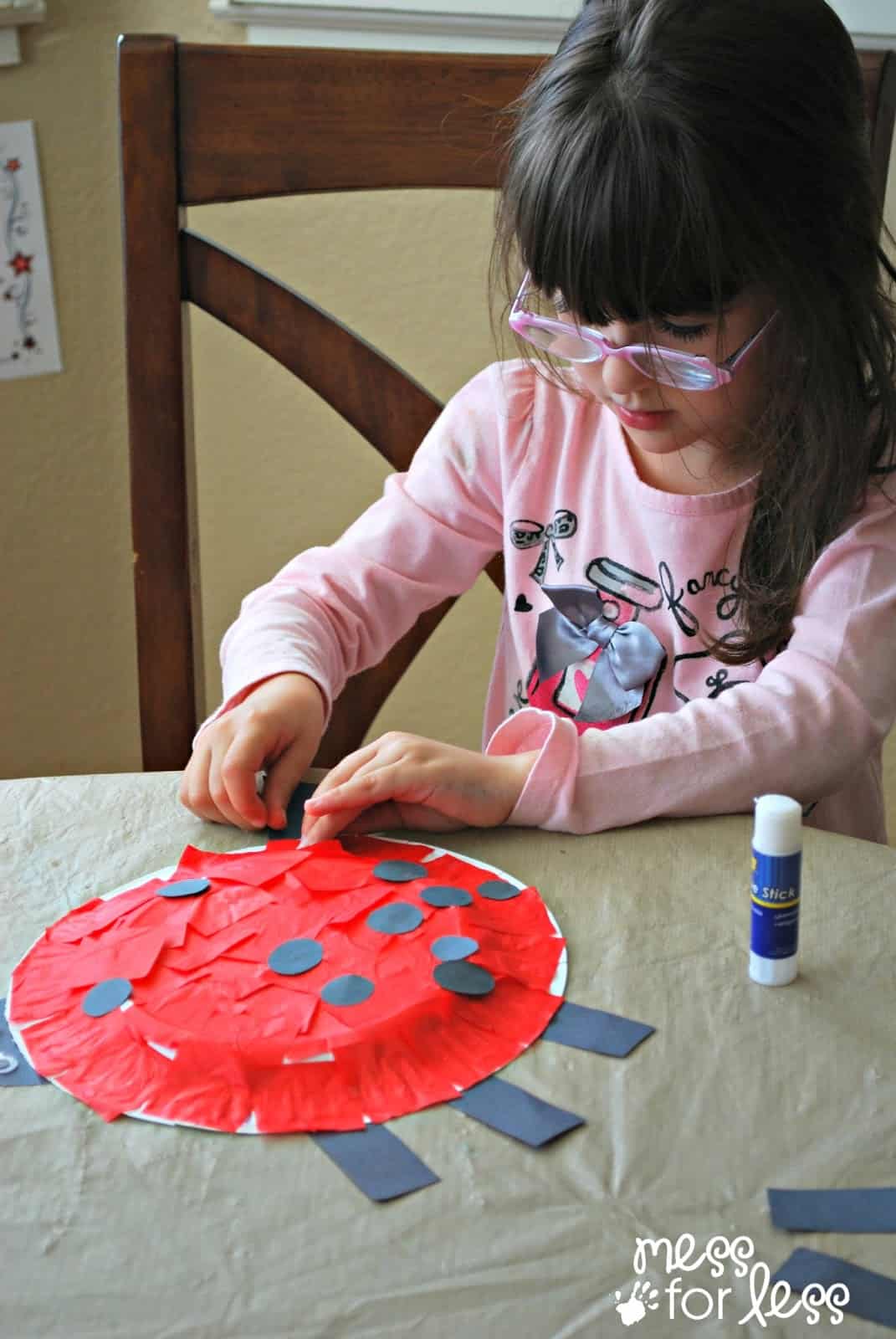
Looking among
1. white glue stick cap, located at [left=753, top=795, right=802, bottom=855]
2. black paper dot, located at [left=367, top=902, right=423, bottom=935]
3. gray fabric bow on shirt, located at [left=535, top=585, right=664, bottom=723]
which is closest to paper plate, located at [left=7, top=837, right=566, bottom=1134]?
black paper dot, located at [left=367, top=902, right=423, bottom=935]

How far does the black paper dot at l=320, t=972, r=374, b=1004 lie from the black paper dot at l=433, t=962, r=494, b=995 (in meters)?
0.03

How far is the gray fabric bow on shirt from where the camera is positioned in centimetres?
96

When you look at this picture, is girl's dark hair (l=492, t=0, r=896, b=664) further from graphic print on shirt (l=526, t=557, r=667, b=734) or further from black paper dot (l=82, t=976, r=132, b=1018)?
black paper dot (l=82, t=976, r=132, b=1018)

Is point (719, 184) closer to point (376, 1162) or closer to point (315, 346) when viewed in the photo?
point (315, 346)

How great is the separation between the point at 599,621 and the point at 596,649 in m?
0.02

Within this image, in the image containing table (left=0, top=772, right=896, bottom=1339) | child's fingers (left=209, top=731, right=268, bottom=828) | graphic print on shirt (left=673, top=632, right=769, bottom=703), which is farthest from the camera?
graphic print on shirt (left=673, top=632, right=769, bottom=703)

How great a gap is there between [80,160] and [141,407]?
0.69 metres

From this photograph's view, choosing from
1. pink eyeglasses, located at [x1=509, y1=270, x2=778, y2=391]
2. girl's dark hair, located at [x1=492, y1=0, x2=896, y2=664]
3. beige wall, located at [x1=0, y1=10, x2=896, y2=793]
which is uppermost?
girl's dark hair, located at [x1=492, y1=0, x2=896, y2=664]

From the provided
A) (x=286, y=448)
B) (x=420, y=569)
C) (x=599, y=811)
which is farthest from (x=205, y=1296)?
(x=286, y=448)

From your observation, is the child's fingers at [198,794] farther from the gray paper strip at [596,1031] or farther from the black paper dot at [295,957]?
the gray paper strip at [596,1031]

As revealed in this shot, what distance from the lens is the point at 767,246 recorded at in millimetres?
749

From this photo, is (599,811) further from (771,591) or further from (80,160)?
(80,160)

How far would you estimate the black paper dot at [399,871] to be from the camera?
672 millimetres

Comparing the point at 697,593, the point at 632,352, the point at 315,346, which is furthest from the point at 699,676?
the point at 315,346
